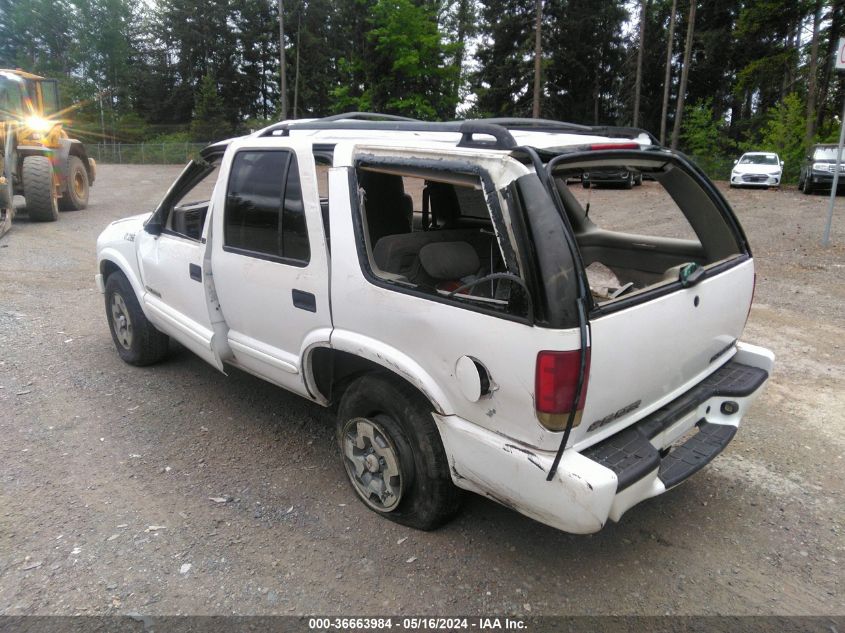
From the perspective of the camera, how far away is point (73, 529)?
3117 mm

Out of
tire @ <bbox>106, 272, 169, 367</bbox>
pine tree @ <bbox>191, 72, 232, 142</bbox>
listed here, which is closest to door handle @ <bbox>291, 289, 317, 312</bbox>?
tire @ <bbox>106, 272, 169, 367</bbox>

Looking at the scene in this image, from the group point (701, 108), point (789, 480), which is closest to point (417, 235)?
point (789, 480)

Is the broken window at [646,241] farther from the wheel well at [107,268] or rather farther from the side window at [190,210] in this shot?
the wheel well at [107,268]

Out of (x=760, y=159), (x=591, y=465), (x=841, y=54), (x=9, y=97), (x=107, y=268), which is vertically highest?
(x=841, y=54)

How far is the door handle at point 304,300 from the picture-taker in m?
3.18

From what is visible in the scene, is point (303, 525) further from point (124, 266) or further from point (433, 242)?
point (124, 266)

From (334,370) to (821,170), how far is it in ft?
67.8

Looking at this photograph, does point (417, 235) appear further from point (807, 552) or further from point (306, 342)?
point (807, 552)

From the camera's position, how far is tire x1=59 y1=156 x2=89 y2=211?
47.8ft

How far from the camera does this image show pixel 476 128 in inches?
104

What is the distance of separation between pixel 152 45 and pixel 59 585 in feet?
219

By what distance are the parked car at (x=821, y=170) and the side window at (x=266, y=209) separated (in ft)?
66.6

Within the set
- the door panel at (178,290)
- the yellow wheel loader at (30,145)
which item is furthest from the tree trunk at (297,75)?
the door panel at (178,290)

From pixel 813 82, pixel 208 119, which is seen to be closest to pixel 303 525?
pixel 813 82
